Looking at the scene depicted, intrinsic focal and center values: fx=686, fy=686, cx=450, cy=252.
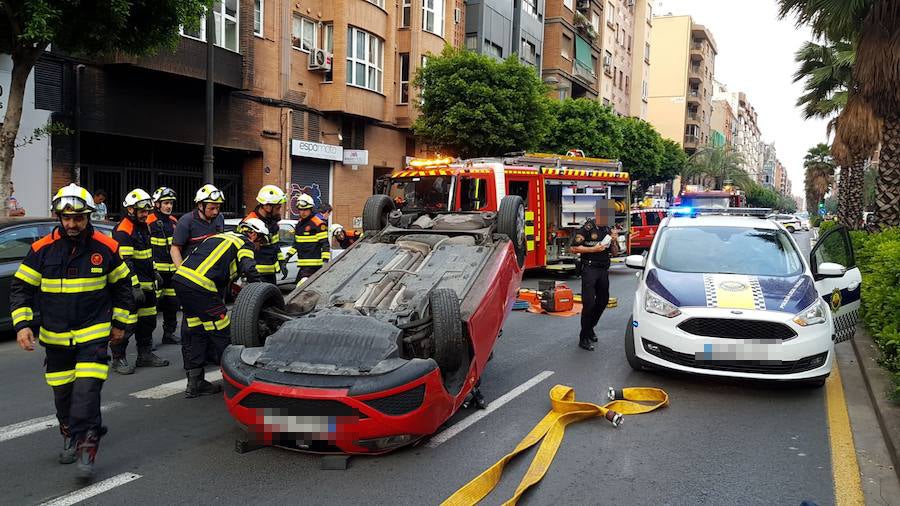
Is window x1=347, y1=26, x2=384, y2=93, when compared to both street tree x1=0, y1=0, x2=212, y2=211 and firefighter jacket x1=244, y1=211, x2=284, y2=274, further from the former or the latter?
firefighter jacket x1=244, y1=211, x2=284, y2=274

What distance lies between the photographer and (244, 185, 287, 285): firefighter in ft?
23.8

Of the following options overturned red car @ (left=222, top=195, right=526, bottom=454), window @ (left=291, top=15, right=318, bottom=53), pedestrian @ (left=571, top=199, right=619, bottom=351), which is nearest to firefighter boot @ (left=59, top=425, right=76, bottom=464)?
overturned red car @ (left=222, top=195, right=526, bottom=454)

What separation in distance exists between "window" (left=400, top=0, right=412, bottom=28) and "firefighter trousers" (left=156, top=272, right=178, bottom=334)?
62.4 ft

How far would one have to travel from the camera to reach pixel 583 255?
26.3ft

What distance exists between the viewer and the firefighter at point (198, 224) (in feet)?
21.6

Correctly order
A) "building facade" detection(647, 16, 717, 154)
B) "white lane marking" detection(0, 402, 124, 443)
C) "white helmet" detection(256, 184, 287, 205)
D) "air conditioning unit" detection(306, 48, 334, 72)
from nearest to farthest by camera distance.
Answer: "white lane marking" detection(0, 402, 124, 443), "white helmet" detection(256, 184, 287, 205), "air conditioning unit" detection(306, 48, 334, 72), "building facade" detection(647, 16, 717, 154)

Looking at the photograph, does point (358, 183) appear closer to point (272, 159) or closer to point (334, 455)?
point (272, 159)

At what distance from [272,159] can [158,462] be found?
16.9 m

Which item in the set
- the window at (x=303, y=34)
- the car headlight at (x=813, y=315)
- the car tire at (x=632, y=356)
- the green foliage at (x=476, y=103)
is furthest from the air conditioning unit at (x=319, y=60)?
the car headlight at (x=813, y=315)

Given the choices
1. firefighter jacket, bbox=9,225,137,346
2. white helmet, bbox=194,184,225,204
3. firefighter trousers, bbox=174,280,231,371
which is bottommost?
firefighter trousers, bbox=174,280,231,371

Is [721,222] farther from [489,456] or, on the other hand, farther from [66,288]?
[66,288]

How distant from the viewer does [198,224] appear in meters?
6.75

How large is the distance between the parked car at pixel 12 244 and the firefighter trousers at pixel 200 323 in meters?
3.29

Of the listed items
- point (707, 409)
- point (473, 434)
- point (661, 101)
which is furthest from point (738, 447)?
point (661, 101)
